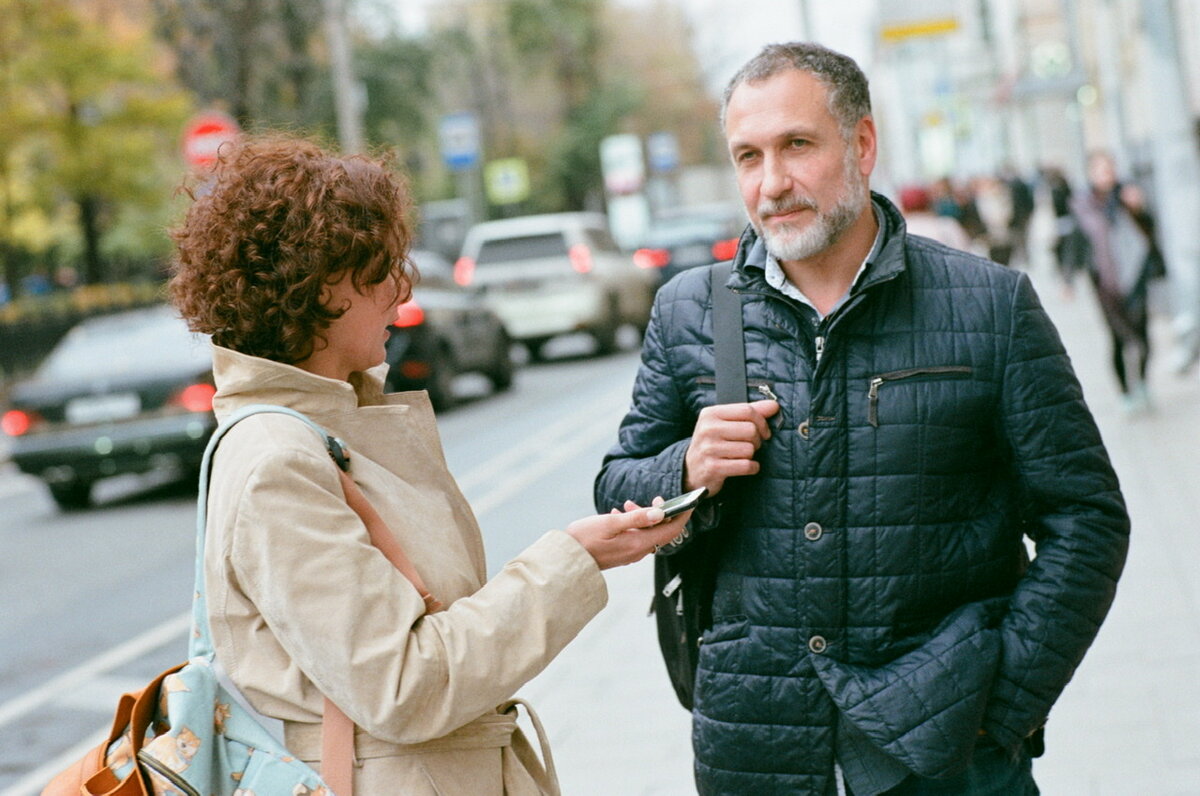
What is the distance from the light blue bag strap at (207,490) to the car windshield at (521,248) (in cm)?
1934

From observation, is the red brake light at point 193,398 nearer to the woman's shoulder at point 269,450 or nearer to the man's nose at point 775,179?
the man's nose at point 775,179

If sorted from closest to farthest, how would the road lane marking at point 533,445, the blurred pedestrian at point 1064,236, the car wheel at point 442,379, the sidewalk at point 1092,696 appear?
the sidewalk at point 1092,696 → the road lane marking at point 533,445 → the car wheel at point 442,379 → the blurred pedestrian at point 1064,236

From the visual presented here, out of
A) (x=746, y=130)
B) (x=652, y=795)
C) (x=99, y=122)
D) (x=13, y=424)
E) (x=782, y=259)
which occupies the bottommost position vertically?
(x=652, y=795)

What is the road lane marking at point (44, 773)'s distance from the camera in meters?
5.55

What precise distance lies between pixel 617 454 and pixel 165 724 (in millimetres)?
1080

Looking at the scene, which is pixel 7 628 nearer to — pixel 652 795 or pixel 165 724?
pixel 652 795

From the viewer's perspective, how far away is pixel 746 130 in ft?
8.41

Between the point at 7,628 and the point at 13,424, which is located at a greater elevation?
the point at 13,424

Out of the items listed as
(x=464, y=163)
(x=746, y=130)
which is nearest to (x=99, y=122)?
(x=464, y=163)

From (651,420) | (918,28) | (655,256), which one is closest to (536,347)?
(655,256)

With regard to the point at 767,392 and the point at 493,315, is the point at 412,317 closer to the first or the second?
A: the point at 493,315

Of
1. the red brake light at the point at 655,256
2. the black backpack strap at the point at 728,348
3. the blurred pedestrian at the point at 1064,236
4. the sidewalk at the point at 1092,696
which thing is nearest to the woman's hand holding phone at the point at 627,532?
the black backpack strap at the point at 728,348

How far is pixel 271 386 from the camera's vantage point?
2.10 meters

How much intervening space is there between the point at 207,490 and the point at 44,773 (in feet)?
13.7
